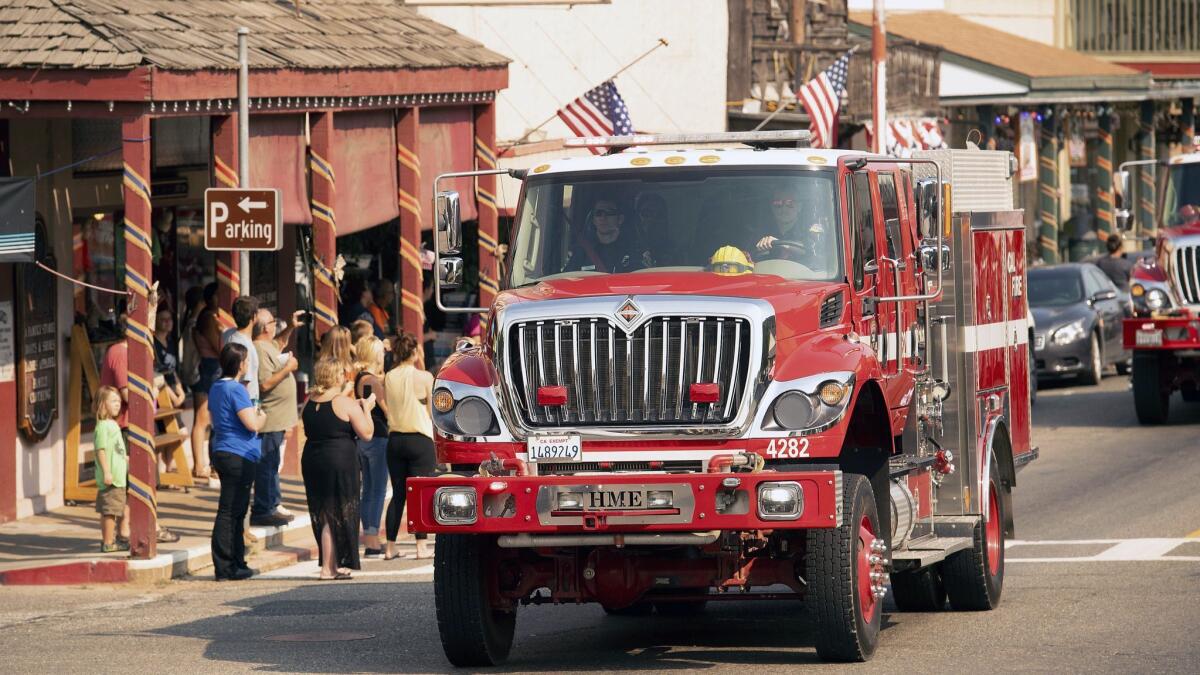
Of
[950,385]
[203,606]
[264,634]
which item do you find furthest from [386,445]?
[950,385]

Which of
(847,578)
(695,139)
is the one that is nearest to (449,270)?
(695,139)

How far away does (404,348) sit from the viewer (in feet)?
55.2

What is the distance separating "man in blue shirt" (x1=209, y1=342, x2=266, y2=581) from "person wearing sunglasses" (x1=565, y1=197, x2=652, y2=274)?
4796 mm

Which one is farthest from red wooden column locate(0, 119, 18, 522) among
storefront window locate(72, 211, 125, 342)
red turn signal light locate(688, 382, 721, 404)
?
red turn signal light locate(688, 382, 721, 404)

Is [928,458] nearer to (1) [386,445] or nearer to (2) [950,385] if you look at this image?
(2) [950,385]

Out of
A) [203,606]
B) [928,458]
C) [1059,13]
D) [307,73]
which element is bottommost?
[203,606]

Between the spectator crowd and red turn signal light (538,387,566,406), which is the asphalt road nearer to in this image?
the spectator crowd

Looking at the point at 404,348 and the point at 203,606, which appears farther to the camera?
the point at 404,348

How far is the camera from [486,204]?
2414 cm

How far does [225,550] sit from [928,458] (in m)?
5.69

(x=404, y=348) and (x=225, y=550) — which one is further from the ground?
(x=404, y=348)

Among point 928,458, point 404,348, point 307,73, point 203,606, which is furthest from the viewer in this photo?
point 307,73

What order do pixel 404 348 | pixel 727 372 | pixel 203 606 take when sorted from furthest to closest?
pixel 404 348
pixel 203 606
pixel 727 372

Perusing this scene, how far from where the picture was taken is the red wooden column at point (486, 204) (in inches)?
938
